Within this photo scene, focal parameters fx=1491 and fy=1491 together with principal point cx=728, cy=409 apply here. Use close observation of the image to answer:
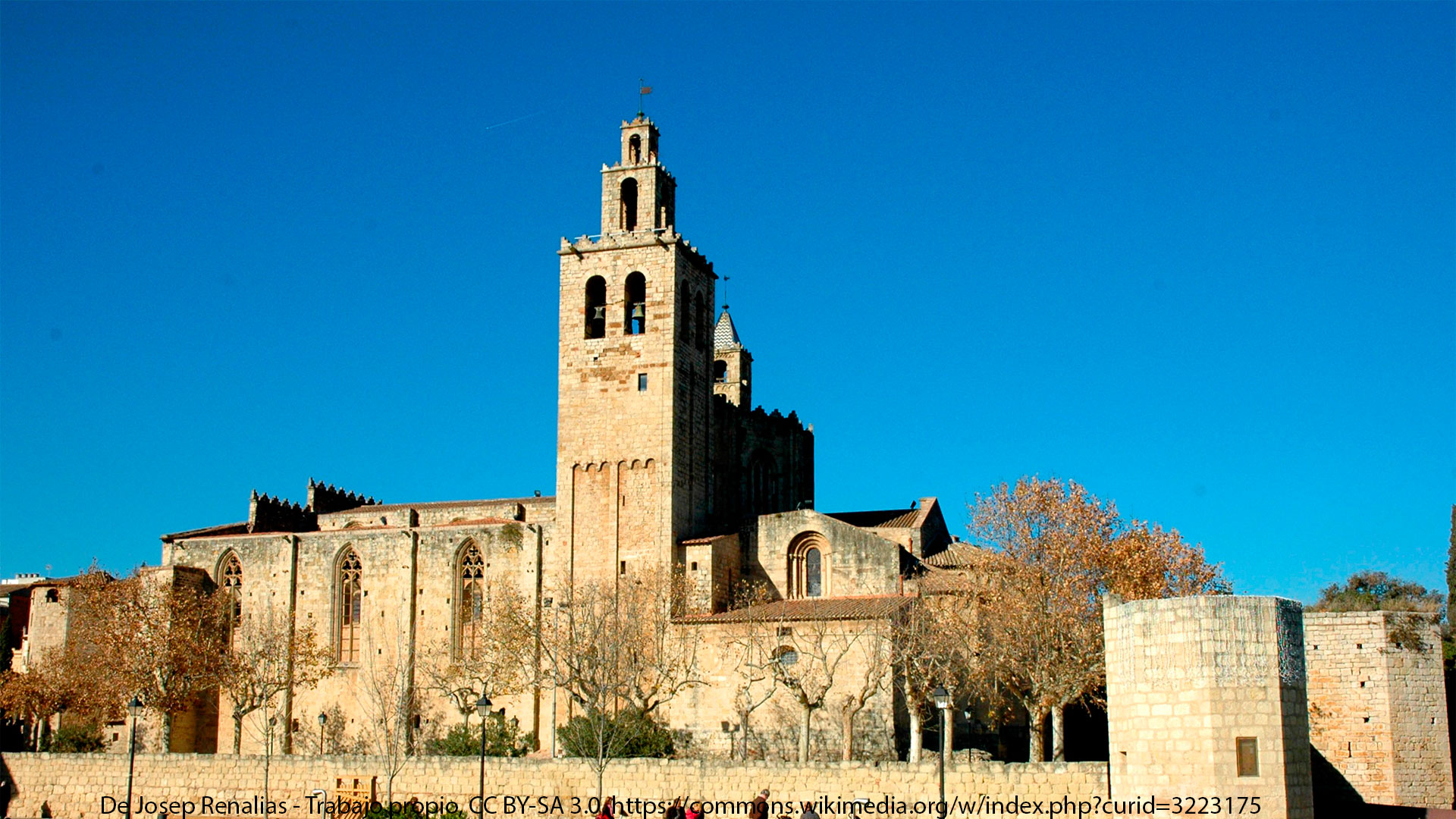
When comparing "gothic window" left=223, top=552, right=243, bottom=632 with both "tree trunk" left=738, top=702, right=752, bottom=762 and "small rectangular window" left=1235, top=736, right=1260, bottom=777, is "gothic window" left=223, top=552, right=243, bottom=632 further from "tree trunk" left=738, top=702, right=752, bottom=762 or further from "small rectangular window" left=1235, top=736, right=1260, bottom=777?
"small rectangular window" left=1235, top=736, right=1260, bottom=777

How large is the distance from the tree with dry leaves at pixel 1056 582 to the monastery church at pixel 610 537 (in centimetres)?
732

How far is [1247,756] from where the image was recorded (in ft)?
82.5

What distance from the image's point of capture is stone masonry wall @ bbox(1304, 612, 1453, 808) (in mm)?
37375

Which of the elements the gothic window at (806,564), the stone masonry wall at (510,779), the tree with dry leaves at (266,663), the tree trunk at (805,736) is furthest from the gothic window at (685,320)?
the stone masonry wall at (510,779)

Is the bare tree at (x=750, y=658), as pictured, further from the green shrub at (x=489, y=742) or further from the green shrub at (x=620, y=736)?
the green shrub at (x=489, y=742)

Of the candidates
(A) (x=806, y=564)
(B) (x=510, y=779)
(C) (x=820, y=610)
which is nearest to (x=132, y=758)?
(B) (x=510, y=779)

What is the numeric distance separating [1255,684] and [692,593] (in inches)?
1051

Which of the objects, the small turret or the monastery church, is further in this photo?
the small turret

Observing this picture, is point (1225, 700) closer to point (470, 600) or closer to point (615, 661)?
point (615, 661)

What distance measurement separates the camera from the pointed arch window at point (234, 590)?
190 ft

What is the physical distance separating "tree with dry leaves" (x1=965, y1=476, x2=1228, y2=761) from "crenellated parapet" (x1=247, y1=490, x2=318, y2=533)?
33.5 m

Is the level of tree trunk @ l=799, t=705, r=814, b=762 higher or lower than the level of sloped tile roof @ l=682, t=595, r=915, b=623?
lower

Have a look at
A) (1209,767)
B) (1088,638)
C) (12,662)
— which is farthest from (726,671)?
(12,662)

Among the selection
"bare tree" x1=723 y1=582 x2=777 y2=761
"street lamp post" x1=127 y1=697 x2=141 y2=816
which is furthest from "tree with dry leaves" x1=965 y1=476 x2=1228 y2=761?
"street lamp post" x1=127 y1=697 x2=141 y2=816
